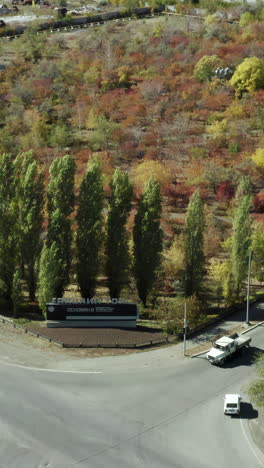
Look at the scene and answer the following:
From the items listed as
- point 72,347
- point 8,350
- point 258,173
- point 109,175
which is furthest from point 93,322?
point 258,173

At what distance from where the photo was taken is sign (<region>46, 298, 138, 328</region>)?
48562mm

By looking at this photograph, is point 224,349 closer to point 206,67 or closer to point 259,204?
point 259,204

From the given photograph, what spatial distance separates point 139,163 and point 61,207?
110 ft

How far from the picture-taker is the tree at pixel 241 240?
51938 millimetres

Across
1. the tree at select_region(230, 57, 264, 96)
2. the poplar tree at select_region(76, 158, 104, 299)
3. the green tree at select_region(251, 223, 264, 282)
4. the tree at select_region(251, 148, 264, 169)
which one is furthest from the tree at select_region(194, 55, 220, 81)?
the poplar tree at select_region(76, 158, 104, 299)

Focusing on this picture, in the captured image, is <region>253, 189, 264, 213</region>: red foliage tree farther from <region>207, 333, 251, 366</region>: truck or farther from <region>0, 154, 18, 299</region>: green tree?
<region>0, 154, 18, 299</region>: green tree

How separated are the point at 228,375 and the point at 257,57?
82.5 meters

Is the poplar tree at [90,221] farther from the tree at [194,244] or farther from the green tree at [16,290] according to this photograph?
the tree at [194,244]

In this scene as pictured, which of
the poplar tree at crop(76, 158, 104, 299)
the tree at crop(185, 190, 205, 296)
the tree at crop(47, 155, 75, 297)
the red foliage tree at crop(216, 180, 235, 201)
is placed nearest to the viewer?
the tree at crop(47, 155, 75, 297)

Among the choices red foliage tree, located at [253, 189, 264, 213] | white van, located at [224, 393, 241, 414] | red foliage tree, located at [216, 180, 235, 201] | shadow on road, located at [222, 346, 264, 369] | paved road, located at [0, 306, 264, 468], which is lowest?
shadow on road, located at [222, 346, 264, 369]

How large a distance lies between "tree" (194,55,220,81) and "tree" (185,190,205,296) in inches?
2398

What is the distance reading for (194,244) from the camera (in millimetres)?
52125

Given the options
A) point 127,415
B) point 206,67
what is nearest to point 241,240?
point 127,415

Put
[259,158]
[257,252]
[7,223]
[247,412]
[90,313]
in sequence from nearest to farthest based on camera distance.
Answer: [247,412], [90,313], [7,223], [257,252], [259,158]
